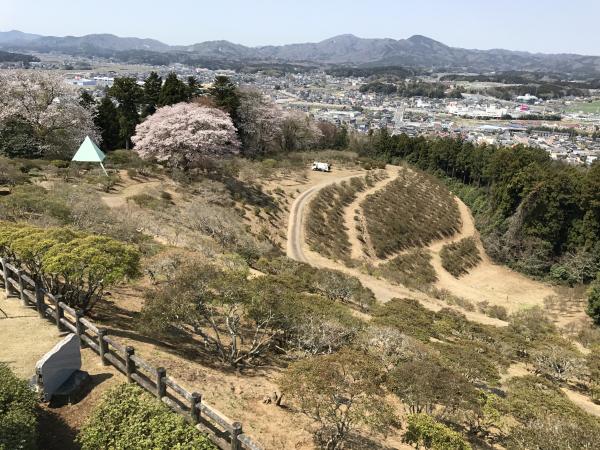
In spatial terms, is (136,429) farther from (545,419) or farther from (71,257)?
(545,419)

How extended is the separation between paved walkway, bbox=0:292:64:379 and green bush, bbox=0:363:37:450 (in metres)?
2.44

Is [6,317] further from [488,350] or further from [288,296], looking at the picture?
[488,350]

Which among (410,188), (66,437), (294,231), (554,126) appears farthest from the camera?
(554,126)

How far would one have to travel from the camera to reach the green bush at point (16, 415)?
6812 millimetres

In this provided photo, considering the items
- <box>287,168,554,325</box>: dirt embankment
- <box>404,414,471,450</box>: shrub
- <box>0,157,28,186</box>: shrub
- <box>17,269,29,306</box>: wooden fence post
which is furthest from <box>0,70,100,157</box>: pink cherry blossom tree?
<box>404,414,471,450</box>: shrub

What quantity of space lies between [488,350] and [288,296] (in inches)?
400

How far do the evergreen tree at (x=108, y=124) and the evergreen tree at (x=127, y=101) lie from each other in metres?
0.73

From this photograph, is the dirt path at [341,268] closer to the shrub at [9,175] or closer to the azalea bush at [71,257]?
the shrub at [9,175]

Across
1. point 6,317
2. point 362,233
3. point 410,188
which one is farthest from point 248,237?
point 410,188

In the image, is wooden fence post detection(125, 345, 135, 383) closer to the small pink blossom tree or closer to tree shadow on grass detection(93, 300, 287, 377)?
tree shadow on grass detection(93, 300, 287, 377)

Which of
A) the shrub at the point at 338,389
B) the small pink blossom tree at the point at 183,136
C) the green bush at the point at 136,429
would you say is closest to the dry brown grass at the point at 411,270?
the small pink blossom tree at the point at 183,136

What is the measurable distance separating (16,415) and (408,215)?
42956 mm

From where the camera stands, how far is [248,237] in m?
31.2

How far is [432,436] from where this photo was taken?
380 inches
